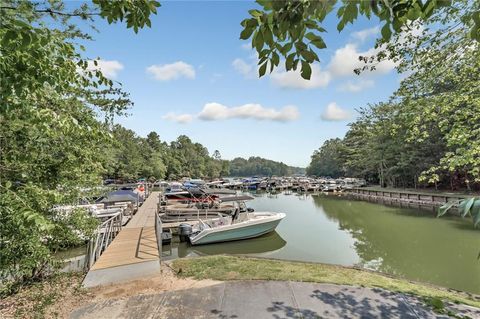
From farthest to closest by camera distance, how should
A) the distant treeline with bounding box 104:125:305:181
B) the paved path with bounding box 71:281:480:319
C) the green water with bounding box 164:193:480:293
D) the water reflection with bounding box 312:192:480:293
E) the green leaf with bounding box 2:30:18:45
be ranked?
the distant treeline with bounding box 104:125:305:181
the green water with bounding box 164:193:480:293
the water reflection with bounding box 312:192:480:293
the paved path with bounding box 71:281:480:319
the green leaf with bounding box 2:30:18:45

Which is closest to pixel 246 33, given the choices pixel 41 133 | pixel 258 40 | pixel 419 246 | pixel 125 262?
pixel 258 40

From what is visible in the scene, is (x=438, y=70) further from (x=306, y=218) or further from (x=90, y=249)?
(x=306, y=218)

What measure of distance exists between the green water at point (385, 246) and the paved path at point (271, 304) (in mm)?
4509

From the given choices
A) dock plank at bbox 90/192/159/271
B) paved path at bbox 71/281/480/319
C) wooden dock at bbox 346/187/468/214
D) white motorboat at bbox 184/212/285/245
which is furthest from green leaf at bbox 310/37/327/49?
wooden dock at bbox 346/187/468/214

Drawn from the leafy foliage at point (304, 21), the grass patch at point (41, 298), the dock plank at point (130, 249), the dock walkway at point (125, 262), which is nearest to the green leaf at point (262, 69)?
the leafy foliage at point (304, 21)

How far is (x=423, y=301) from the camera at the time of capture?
440 centimetres

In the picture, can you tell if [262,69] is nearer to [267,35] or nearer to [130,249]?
[267,35]

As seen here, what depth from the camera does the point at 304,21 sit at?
50.6 inches

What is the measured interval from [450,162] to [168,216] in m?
14.0

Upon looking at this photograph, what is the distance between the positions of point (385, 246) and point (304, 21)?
42.9 ft

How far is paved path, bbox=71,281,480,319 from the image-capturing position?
4.04 metres

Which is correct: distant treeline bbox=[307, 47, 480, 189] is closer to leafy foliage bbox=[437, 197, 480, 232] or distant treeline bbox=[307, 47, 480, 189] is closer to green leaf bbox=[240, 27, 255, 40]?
leafy foliage bbox=[437, 197, 480, 232]

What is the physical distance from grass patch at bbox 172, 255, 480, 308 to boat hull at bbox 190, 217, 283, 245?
5.46 m

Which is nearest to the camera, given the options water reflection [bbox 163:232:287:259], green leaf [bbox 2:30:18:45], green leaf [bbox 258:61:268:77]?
green leaf [bbox 258:61:268:77]
